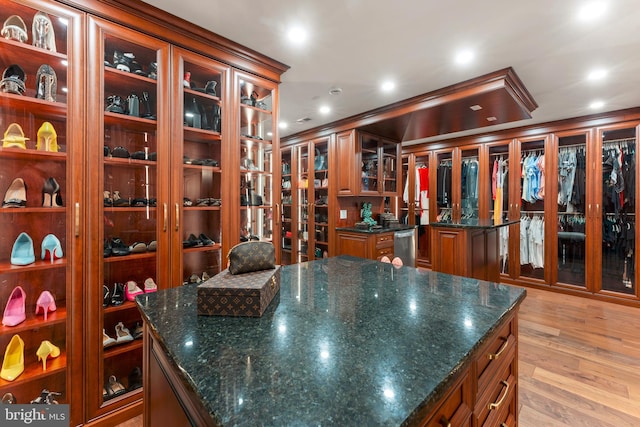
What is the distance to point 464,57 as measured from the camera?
2.25 m

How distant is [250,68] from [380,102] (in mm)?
1619

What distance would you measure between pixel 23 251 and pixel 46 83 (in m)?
0.91

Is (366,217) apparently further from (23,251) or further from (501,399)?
(23,251)

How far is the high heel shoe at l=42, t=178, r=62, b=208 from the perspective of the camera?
61.4 inches

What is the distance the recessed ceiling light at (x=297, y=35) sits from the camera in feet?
6.40

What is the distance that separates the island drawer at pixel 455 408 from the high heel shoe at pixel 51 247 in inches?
77.1

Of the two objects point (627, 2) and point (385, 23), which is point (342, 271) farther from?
point (627, 2)

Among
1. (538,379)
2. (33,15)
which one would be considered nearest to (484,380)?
(538,379)

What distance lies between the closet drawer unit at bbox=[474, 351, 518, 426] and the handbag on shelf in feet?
2.65

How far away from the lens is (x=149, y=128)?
185 centimetres

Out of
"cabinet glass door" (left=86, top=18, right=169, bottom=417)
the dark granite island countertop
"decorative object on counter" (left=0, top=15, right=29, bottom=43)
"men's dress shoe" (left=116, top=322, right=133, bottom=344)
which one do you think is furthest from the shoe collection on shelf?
the dark granite island countertop

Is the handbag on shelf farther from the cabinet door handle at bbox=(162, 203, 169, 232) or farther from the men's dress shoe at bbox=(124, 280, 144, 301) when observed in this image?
the men's dress shoe at bbox=(124, 280, 144, 301)
